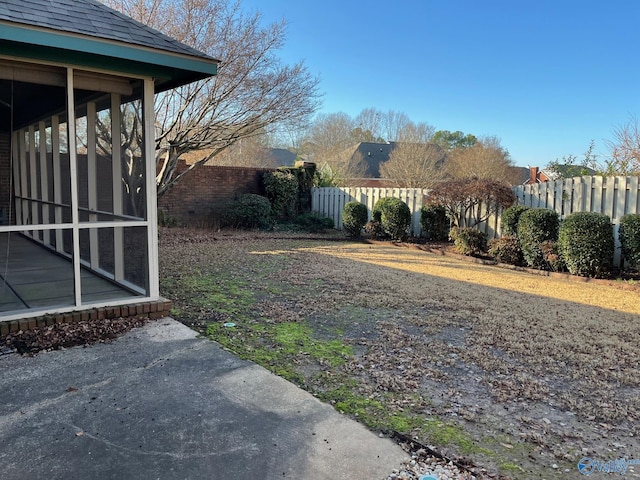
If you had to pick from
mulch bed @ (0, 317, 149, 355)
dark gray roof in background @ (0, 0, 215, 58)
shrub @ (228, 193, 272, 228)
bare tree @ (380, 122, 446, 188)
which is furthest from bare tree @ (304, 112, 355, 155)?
mulch bed @ (0, 317, 149, 355)

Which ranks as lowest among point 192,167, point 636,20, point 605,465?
point 605,465

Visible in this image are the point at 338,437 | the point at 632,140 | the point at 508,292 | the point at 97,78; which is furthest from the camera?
the point at 632,140

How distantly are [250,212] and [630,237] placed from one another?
10.1 m

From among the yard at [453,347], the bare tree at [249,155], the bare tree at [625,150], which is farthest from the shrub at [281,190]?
the bare tree at [249,155]

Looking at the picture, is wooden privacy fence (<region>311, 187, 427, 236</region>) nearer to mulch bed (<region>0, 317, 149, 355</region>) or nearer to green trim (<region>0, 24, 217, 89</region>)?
green trim (<region>0, 24, 217, 89</region>)

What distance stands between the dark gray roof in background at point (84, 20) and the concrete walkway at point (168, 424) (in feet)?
9.29

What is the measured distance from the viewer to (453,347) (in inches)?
176

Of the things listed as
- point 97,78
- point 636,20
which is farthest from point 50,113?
point 636,20

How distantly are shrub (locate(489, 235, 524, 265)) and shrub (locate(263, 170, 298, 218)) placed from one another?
26.1ft

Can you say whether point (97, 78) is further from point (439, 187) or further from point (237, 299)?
point (439, 187)

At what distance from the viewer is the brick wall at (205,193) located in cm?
1437

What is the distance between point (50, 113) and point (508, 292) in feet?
23.0

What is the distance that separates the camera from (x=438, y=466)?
248 centimetres

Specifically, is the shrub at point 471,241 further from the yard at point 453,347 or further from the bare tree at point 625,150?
the bare tree at point 625,150
